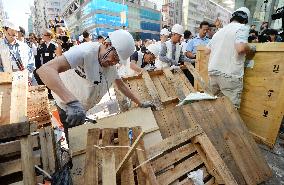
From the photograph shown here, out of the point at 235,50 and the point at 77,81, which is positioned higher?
the point at 235,50

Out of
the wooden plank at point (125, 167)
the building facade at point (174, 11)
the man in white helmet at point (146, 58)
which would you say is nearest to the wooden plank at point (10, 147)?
the wooden plank at point (125, 167)

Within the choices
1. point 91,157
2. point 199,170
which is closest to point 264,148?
point 199,170

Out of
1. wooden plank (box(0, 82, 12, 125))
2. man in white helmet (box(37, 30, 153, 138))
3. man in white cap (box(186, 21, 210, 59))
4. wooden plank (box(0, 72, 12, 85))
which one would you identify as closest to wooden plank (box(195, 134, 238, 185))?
man in white helmet (box(37, 30, 153, 138))

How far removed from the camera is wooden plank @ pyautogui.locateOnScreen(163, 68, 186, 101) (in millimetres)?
4056

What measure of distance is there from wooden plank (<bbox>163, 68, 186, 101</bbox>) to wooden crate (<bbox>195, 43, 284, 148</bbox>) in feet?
3.88

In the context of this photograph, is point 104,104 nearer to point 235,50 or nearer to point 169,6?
point 235,50

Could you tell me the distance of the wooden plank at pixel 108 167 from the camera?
1786 millimetres

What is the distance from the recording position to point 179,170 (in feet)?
7.77

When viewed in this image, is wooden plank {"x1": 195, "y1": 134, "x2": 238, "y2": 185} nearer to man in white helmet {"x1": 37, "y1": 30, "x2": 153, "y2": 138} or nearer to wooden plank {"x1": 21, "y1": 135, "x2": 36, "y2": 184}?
man in white helmet {"x1": 37, "y1": 30, "x2": 153, "y2": 138}

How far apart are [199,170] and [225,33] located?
97.1 inches

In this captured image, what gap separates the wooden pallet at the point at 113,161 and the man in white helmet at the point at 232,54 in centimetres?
244

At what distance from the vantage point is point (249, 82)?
13.0 feet

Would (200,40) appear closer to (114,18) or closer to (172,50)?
(172,50)

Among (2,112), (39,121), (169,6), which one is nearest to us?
(2,112)
